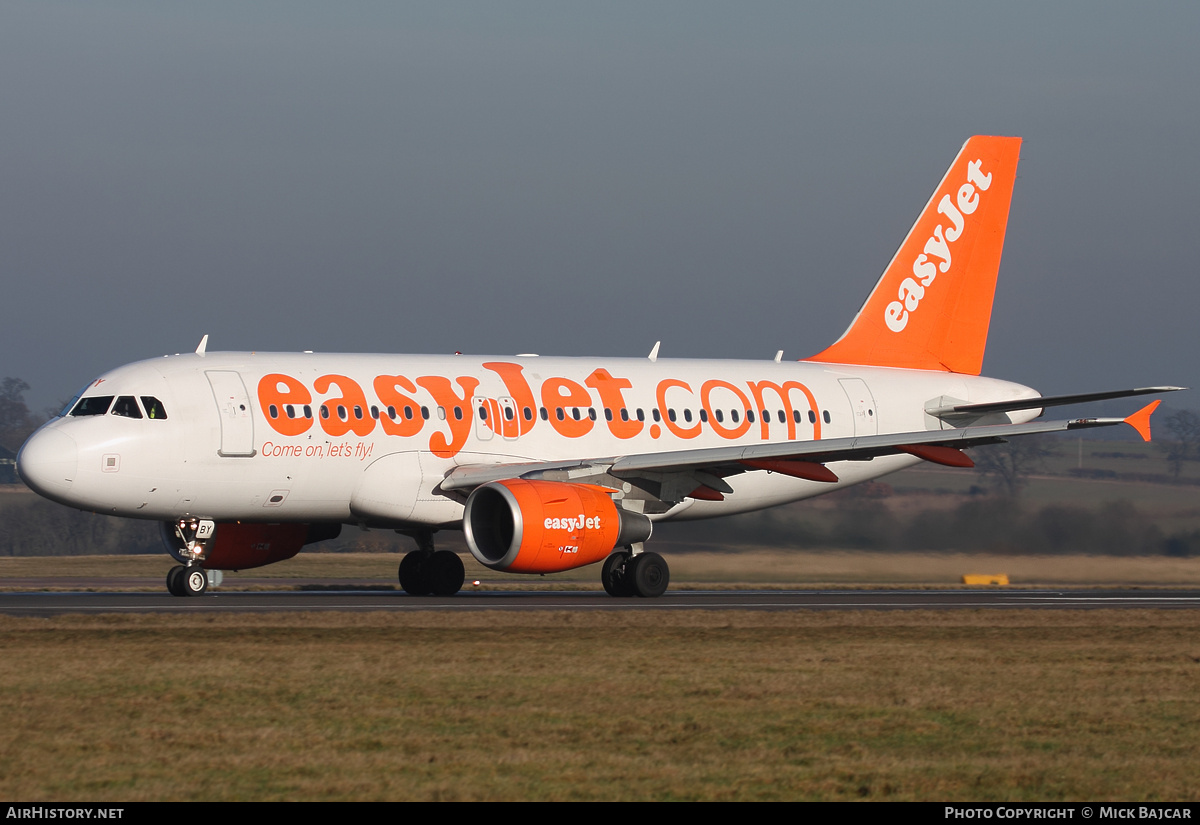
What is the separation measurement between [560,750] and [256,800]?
8.18 feet

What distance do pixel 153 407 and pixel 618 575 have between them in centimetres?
811

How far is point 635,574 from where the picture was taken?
2720 centimetres

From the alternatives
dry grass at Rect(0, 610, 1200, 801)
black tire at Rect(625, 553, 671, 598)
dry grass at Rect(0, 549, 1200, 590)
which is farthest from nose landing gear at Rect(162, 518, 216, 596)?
black tire at Rect(625, 553, 671, 598)

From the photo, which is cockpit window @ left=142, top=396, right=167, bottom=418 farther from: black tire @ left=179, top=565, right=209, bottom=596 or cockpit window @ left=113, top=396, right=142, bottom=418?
black tire @ left=179, top=565, right=209, bottom=596

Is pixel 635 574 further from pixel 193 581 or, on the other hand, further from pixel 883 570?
pixel 883 570

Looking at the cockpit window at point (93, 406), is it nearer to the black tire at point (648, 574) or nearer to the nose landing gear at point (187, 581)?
the nose landing gear at point (187, 581)

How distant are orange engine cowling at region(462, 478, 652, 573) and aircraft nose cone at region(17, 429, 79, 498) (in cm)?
600

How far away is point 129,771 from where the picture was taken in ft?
34.7

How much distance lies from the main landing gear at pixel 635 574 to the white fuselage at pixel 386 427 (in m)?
2.49

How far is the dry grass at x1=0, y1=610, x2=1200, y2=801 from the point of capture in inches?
410

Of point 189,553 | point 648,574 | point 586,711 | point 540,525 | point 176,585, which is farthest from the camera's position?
point 648,574

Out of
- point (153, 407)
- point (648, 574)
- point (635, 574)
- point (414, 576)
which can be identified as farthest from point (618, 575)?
point (153, 407)
